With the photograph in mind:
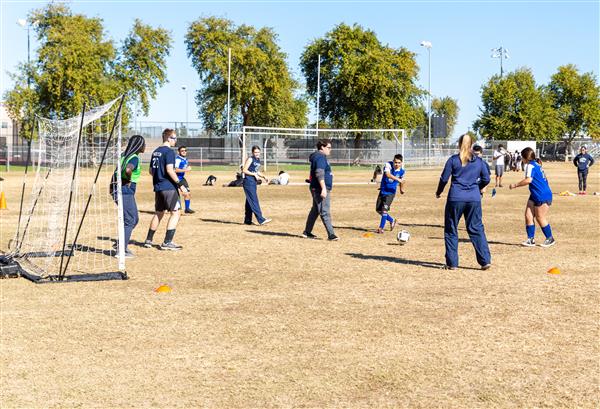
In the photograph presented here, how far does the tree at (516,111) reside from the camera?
85312 millimetres

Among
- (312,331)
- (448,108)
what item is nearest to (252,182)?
(312,331)

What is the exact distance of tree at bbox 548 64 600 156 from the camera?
9200 cm

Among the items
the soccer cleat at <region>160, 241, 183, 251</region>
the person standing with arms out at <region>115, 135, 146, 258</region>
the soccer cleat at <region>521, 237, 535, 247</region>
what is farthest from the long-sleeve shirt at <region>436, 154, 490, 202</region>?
the soccer cleat at <region>160, 241, 183, 251</region>

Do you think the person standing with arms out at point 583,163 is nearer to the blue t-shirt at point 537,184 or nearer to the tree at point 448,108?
the blue t-shirt at point 537,184

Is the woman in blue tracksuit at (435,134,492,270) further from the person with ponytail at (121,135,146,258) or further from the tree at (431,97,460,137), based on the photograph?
the tree at (431,97,460,137)

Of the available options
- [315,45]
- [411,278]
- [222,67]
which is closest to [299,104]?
[315,45]

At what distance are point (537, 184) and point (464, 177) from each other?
3473mm

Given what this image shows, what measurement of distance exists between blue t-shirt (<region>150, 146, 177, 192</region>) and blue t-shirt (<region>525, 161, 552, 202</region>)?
6.32 m

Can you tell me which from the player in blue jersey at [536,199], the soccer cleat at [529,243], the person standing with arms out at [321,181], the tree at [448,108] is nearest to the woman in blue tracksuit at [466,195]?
the player in blue jersey at [536,199]

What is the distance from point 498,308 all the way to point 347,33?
6952cm

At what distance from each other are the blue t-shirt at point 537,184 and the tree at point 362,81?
57.2m

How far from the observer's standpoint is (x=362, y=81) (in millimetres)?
70875

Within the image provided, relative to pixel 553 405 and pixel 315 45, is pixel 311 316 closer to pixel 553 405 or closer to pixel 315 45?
pixel 553 405

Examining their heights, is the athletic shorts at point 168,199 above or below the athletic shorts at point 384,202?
above
